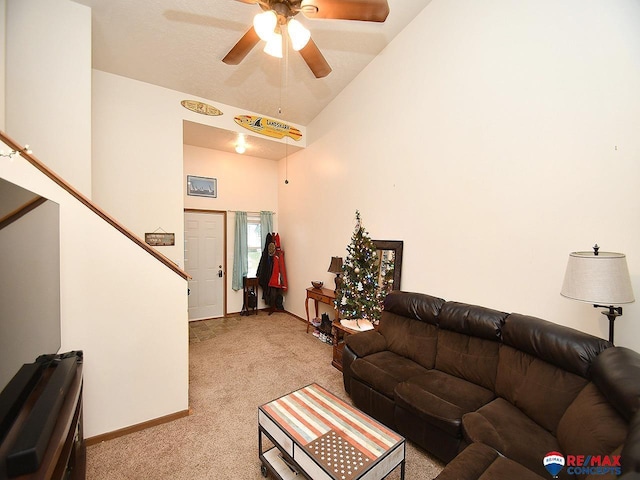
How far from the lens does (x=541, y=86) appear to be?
2.19 m

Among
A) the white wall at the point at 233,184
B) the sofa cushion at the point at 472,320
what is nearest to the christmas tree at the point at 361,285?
the sofa cushion at the point at 472,320

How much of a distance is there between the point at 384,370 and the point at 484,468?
1059 millimetres

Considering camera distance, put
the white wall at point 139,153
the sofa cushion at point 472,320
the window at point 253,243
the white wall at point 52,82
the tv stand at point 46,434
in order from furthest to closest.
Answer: the window at point 253,243
the white wall at point 139,153
the white wall at point 52,82
the sofa cushion at point 472,320
the tv stand at point 46,434

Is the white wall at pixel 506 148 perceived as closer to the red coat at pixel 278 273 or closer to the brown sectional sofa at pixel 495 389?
the brown sectional sofa at pixel 495 389

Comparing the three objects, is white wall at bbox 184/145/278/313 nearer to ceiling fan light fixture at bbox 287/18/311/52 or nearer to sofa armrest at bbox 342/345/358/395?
sofa armrest at bbox 342/345/358/395

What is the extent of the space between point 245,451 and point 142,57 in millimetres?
4359

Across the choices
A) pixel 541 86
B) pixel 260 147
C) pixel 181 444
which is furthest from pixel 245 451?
pixel 260 147

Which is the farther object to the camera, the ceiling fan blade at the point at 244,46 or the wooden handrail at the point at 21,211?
the ceiling fan blade at the point at 244,46

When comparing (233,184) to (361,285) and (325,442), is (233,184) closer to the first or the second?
(361,285)

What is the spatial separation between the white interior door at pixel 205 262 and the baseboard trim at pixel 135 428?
116 inches

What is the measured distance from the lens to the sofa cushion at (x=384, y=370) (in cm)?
228

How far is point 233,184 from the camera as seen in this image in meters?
5.54

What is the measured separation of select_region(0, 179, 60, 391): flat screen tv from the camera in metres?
1.09

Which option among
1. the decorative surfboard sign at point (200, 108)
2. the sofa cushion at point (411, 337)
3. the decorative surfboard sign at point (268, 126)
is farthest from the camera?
the decorative surfboard sign at point (268, 126)
